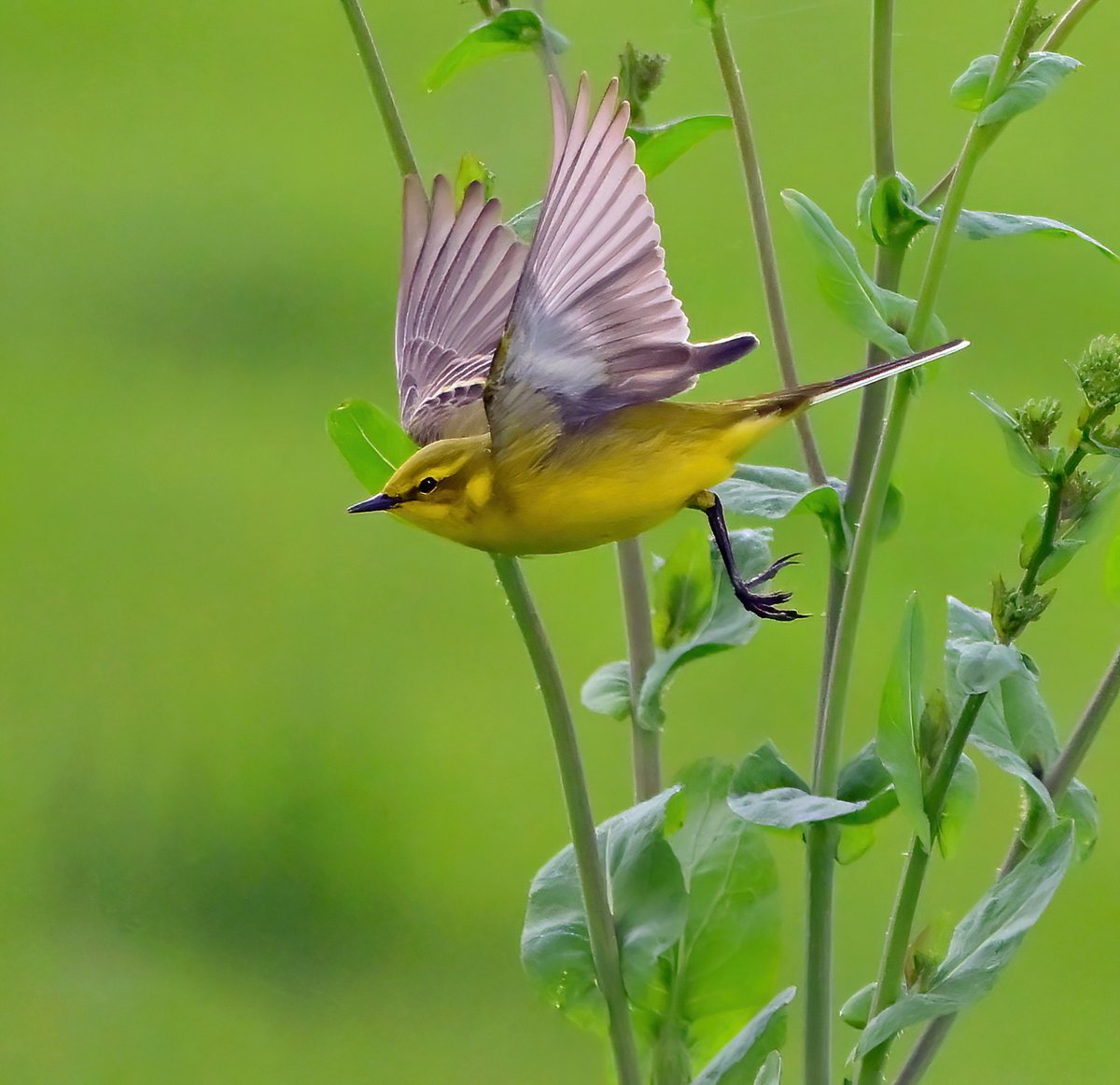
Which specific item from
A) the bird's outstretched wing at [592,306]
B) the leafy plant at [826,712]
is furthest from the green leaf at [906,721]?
the bird's outstretched wing at [592,306]

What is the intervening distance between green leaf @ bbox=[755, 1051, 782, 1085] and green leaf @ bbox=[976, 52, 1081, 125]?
0.26 meters

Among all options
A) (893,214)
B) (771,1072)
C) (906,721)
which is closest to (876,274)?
(893,214)

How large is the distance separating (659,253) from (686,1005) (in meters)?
0.27

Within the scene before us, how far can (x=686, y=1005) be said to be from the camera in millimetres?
425

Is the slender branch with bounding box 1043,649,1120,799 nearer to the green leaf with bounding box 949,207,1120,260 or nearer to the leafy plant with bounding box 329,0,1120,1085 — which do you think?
the leafy plant with bounding box 329,0,1120,1085

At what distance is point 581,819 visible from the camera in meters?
0.35

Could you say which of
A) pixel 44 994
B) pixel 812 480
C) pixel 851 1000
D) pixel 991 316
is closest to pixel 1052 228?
pixel 812 480

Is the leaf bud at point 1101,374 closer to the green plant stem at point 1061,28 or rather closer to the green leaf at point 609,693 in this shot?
the green plant stem at point 1061,28

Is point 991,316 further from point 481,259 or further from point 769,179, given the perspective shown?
point 481,259

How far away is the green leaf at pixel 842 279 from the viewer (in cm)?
32

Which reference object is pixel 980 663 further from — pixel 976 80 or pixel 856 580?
pixel 976 80

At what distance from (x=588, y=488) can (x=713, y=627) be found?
0.48ft

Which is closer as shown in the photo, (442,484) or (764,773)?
(442,484)

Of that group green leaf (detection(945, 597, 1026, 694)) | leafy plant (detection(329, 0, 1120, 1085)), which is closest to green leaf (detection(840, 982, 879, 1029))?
leafy plant (detection(329, 0, 1120, 1085))
